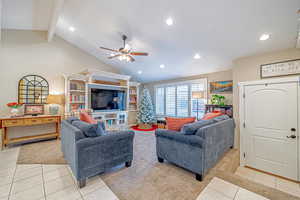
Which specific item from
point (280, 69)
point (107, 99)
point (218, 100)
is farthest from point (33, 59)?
point (280, 69)

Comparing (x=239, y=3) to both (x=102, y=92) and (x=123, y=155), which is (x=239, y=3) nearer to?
(x=123, y=155)

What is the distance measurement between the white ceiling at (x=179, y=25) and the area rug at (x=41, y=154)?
144 inches

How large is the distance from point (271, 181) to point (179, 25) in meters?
3.89

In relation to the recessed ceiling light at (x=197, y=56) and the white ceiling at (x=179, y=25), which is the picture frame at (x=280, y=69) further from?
the recessed ceiling light at (x=197, y=56)

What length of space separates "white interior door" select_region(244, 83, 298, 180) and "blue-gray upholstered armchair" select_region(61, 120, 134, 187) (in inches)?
117

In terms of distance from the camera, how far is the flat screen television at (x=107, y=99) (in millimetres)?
5386

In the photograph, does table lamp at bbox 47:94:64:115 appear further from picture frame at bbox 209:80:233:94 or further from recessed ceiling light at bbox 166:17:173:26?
picture frame at bbox 209:80:233:94

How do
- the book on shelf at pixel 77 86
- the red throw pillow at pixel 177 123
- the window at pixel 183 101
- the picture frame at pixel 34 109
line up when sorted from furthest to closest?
the window at pixel 183 101 < the book on shelf at pixel 77 86 < the picture frame at pixel 34 109 < the red throw pillow at pixel 177 123

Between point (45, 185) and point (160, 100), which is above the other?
point (160, 100)

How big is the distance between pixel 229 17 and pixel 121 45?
3.21 meters

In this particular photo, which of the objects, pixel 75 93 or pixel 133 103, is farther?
pixel 133 103

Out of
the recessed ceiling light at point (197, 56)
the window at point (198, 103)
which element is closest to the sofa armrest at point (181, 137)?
the recessed ceiling light at point (197, 56)

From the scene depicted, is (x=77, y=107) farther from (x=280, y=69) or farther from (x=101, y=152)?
(x=280, y=69)

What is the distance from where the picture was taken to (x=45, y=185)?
2037mm
